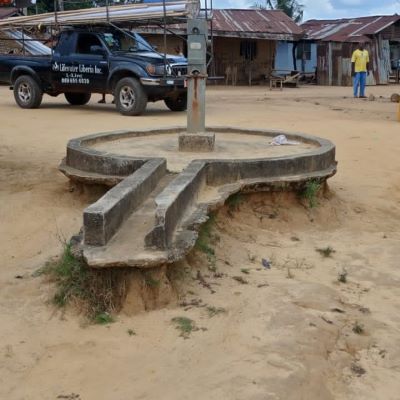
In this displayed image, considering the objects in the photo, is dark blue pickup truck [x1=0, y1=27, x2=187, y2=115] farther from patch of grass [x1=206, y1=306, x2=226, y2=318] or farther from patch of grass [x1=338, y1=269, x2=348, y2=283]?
patch of grass [x1=206, y1=306, x2=226, y2=318]

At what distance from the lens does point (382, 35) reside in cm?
2973

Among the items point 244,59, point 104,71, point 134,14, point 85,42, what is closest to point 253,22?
point 244,59

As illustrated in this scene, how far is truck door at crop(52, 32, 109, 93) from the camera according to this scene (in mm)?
14195

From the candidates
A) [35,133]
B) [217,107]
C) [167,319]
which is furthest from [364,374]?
[217,107]

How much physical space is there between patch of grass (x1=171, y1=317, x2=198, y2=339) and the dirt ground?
0.04 metres

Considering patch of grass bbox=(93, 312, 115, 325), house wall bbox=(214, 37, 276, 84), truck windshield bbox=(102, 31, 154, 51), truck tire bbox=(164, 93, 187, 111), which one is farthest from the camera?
house wall bbox=(214, 37, 276, 84)

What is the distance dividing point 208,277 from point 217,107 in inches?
500

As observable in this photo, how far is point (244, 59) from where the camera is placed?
2916cm

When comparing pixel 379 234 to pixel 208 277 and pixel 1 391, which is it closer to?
pixel 208 277

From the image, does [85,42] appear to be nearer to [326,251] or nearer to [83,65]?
[83,65]

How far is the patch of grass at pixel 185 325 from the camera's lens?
11.9ft

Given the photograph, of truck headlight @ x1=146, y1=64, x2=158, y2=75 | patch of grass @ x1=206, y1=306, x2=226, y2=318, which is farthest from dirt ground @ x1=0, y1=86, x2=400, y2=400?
truck headlight @ x1=146, y1=64, x2=158, y2=75

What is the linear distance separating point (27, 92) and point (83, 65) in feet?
6.36

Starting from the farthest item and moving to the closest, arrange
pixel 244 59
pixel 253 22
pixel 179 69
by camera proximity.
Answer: pixel 244 59 < pixel 253 22 < pixel 179 69
